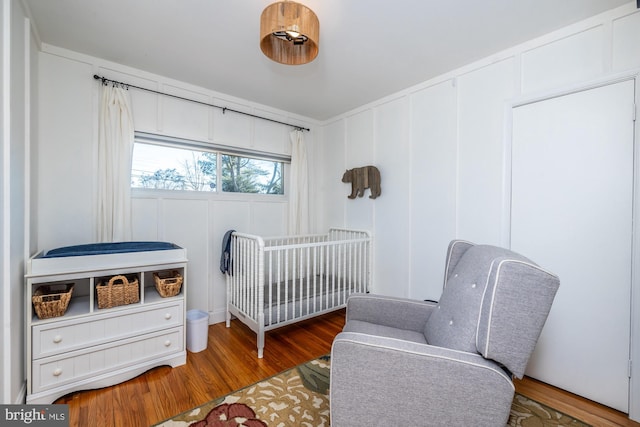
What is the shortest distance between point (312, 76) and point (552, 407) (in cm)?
295

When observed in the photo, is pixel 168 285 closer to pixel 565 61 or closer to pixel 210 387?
pixel 210 387

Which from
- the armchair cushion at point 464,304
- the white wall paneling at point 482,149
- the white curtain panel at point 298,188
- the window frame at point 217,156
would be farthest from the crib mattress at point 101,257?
the white wall paneling at point 482,149

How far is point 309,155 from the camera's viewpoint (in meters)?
3.56

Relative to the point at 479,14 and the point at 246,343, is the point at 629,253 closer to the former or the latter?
the point at 479,14

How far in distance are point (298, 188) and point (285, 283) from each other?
1.29 metres

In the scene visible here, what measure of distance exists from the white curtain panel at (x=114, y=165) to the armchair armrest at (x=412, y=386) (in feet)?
6.90

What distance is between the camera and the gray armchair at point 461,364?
988 mm

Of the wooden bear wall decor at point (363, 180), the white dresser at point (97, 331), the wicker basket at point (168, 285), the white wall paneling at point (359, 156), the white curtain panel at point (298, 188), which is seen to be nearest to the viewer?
the white dresser at point (97, 331)

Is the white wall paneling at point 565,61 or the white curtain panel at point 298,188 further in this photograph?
the white curtain panel at point 298,188

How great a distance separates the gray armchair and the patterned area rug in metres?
0.56

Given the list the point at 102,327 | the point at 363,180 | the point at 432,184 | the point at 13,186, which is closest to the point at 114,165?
the point at 13,186

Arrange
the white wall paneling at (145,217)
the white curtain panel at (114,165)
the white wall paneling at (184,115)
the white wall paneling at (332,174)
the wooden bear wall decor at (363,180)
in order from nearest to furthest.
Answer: the white curtain panel at (114,165) → the white wall paneling at (145,217) → the white wall paneling at (184,115) → the wooden bear wall decor at (363,180) → the white wall paneling at (332,174)

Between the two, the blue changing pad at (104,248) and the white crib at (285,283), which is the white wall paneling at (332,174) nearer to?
the white crib at (285,283)

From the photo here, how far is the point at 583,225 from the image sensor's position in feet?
5.58
